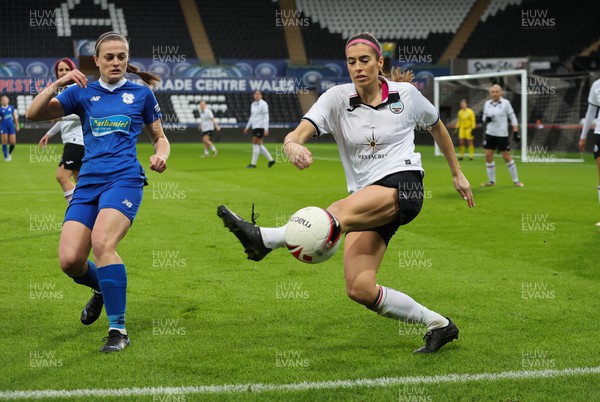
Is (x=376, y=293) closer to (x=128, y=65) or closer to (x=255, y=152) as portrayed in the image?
(x=128, y=65)

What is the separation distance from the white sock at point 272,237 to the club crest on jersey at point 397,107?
127cm

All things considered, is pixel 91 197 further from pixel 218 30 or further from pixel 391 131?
pixel 218 30

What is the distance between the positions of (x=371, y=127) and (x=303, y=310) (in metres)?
2.03

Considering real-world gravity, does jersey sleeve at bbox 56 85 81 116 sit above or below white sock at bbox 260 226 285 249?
above

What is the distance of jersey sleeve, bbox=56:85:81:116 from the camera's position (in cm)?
546

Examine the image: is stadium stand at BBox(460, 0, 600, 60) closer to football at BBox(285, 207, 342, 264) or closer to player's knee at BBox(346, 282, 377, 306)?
player's knee at BBox(346, 282, 377, 306)

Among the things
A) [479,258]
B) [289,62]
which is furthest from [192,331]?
[289,62]

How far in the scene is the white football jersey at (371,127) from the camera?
5008 millimetres

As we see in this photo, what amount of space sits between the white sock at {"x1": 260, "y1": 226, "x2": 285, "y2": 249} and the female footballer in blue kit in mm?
1341

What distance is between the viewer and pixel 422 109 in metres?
5.18

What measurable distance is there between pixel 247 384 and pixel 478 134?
109 feet

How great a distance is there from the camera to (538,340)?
18.0 ft

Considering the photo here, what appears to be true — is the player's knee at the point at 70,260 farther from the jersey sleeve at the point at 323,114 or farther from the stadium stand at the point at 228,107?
the stadium stand at the point at 228,107

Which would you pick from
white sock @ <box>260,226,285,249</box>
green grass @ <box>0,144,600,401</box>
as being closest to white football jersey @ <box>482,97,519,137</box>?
green grass @ <box>0,144,600,401</box>
